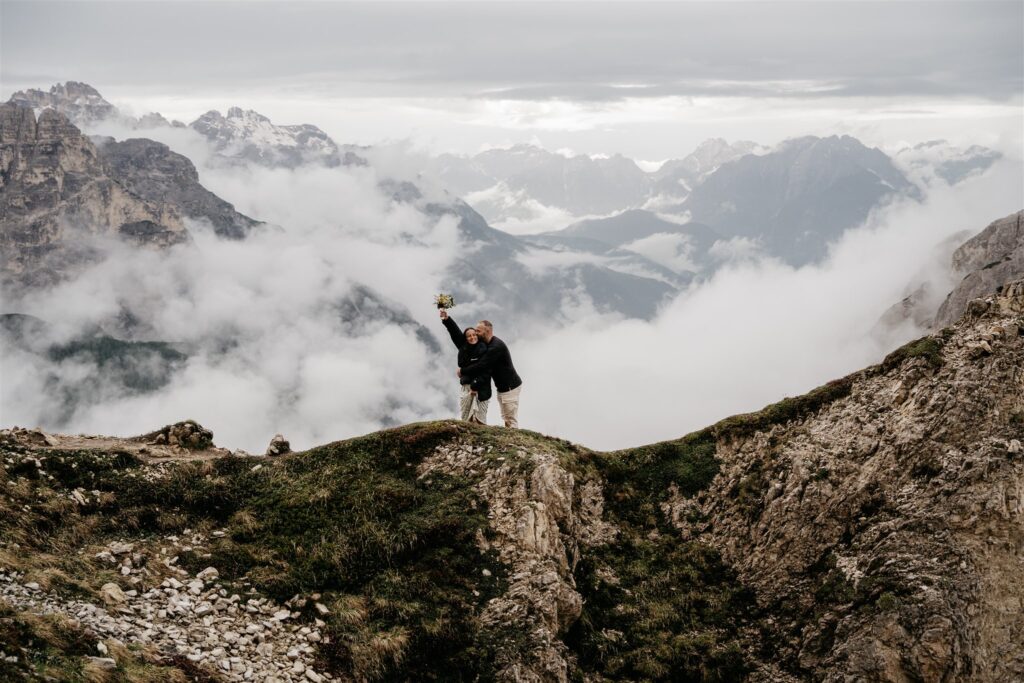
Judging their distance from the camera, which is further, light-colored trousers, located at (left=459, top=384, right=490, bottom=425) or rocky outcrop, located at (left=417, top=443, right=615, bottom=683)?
light-colored trousers, located at (left=459, top=384, right=490, bottom=425)

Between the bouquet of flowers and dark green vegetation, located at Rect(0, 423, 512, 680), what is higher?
the bouquet of flowers

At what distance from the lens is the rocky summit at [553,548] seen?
22.9m

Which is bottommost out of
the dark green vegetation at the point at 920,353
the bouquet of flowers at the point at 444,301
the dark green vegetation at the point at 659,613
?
the dark green vegetation at the point at 659,613

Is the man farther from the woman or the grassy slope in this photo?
the grassy slope

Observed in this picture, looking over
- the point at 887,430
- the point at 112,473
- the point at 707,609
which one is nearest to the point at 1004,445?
the point at 887,430

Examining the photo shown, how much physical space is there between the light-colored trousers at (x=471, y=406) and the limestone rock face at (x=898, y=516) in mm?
10414

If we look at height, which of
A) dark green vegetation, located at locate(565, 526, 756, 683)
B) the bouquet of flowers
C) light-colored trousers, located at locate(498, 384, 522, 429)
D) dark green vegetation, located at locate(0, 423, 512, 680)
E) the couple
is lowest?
dark green vegetation, located at locate(565, 526, 756, 683)

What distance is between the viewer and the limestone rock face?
81.3ft

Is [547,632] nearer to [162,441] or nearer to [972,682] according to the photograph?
[972,682]

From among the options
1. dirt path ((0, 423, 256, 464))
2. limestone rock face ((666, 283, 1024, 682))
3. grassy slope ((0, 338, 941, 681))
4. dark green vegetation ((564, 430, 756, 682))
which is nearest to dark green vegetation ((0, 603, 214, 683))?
grassy slope ((0, 338, 941, 681))

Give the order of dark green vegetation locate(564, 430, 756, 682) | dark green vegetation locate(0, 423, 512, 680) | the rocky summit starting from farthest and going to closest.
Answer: dark green vegetation locate(564, 430, 756, 682) < dark green vegetation locate(0, 423, 512, 680) < the rocky summit

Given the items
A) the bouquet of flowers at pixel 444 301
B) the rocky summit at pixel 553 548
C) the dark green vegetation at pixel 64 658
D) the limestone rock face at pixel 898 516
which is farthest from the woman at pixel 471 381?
the dark green vegetation at pixel 64 658

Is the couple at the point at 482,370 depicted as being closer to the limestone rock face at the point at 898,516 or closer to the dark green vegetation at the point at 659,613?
the dark green vegetation at the point at 659,613

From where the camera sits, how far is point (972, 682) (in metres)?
24.2
